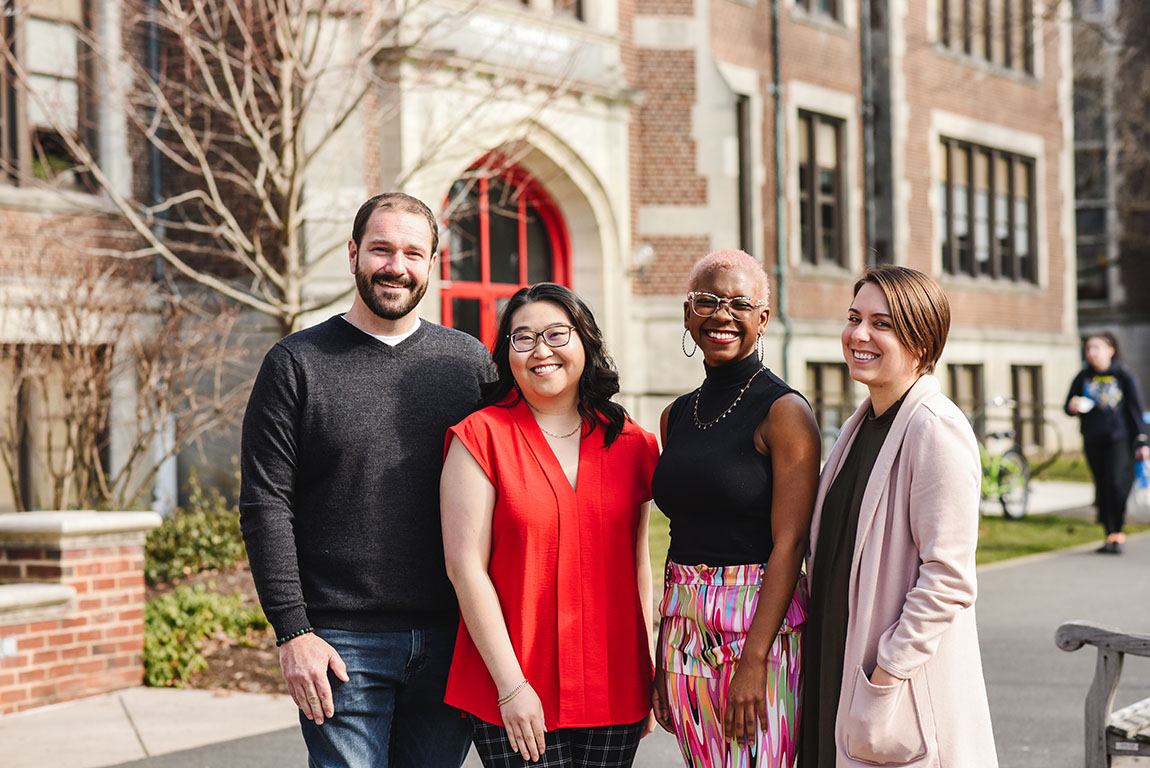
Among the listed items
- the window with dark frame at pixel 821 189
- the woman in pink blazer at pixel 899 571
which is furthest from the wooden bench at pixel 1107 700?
the window with dark frame at pixel 821 189

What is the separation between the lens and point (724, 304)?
3.04 m

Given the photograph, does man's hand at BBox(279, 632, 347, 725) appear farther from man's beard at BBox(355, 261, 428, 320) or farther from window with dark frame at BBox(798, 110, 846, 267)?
window with dark frame at BBox(798, 110, 846, 267)

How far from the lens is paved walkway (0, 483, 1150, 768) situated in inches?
209

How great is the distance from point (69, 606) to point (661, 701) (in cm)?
416

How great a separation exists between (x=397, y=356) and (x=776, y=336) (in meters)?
15.3

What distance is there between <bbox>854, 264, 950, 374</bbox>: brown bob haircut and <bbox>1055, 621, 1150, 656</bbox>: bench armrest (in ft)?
5.11

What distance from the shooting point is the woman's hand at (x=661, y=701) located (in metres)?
3.09

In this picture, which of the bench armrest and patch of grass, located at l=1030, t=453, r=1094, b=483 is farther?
patch of grass, located at l=1030, t=453, r=1094, b=483

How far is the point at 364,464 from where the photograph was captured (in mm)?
3092

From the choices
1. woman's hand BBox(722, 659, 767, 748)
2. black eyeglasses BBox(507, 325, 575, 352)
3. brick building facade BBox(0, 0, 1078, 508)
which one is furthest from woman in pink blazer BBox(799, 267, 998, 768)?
brick building facade BBox(0, 0, 1078, 508)

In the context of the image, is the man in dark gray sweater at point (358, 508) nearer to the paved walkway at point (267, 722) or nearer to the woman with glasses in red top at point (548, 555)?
the woman with glasses in red top at point (548, 555)

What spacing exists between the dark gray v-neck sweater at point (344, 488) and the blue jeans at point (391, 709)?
0.16 ft

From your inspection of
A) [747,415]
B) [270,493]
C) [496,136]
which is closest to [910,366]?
[747,415]

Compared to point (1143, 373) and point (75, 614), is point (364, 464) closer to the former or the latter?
point (75, 614)
